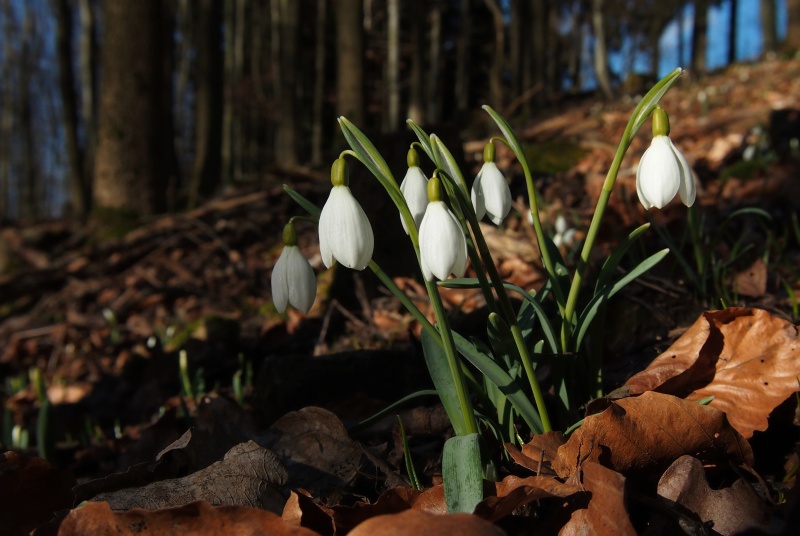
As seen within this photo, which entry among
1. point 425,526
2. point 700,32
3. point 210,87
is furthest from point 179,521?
point 700,32

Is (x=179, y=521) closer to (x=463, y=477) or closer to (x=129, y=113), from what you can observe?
(x=463, y=477)

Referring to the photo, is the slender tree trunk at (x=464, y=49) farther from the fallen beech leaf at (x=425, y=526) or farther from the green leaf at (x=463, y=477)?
the fallen beech leaf at (x=425, y=526)

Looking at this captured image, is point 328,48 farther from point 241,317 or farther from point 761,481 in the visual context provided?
point 761,481

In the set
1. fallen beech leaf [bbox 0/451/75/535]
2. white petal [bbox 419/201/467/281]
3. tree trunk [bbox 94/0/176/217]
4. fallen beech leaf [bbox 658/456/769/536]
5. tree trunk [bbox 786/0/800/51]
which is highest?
tree trunk [bbox 786/0/800/51]

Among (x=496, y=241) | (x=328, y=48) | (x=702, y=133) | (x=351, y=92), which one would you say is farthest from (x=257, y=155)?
(x=496, y=241)

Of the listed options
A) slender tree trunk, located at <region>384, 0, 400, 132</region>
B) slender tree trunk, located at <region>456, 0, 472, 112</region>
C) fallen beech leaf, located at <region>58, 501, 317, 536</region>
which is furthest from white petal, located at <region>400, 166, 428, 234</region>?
slender tree trunk, located at <region>456, 0, 472, 112</region>

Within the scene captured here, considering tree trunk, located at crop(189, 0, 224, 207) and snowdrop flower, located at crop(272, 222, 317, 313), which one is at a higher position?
tree trunk, located at crop(189, 0, 224, 207)

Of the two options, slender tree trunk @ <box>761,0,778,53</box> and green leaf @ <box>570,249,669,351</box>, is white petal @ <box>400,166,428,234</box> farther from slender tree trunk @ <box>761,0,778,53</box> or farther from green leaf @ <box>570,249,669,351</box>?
slender tree trunk @ <box>761,0,778,53</box>
